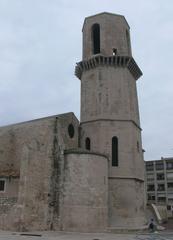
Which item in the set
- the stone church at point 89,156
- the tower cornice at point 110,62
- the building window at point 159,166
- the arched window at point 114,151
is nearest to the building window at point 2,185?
the stone church at point 89,156

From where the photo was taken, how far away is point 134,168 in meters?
25.5

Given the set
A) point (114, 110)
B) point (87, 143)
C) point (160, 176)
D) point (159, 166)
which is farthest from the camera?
point (159, 166)

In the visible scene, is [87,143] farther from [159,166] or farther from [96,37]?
[159,166]

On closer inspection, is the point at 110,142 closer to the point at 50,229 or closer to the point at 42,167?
the point at 42,167

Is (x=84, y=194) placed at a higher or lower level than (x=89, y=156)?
lower

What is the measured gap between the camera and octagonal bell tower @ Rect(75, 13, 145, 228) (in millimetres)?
24609

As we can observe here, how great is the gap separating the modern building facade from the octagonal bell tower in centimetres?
5033

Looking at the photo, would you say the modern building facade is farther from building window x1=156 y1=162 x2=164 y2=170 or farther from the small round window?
the small round window

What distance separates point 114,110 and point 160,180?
54.5 meters

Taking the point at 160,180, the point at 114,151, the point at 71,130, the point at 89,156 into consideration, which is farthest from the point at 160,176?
the point at 89,156

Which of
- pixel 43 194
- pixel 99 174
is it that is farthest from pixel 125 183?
pixel 43 194

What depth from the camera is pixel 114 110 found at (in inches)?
1049

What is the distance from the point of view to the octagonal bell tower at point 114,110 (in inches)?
969

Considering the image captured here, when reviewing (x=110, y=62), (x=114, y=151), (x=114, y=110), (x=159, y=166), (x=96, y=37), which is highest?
(x=96, y=37)
